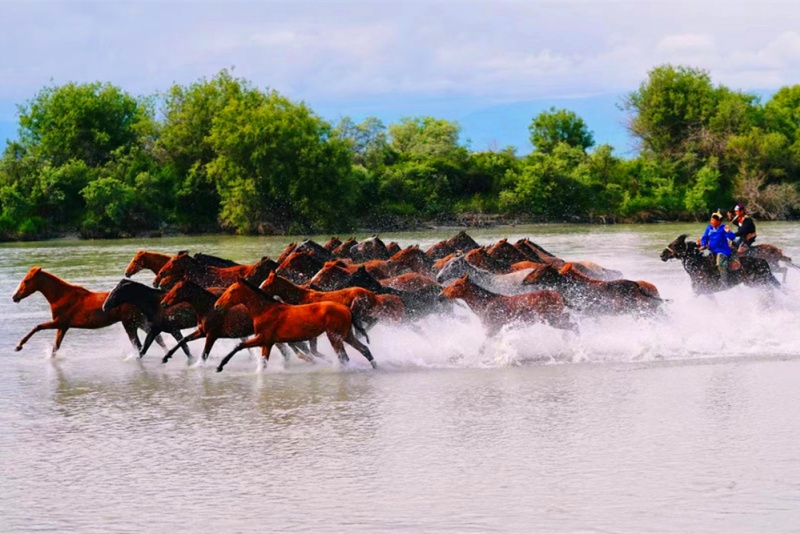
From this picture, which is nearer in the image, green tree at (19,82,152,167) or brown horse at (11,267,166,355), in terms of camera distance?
brown horse at (11,267,166,355)

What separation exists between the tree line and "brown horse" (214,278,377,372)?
43.5 metres

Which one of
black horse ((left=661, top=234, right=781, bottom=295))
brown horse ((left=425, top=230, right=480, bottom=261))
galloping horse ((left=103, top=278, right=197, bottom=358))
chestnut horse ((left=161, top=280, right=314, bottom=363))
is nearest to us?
chestnut horse ((left=161, top=280, right=314, bottom=363))

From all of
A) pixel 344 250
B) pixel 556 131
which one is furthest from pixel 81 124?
pixel 344 250

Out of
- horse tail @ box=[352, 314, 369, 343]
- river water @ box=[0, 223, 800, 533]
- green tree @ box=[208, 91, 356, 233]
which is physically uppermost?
green tree @ box=[208, 91, 356, 233]

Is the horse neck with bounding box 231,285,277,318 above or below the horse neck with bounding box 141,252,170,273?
below

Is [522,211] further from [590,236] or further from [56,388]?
[56,388]

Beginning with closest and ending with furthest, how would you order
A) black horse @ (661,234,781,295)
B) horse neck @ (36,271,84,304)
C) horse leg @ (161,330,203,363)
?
horse leg @ (161,330,203,363) < horse neck @ (36,271,84,304) < black horse @ (661,234,781,295)

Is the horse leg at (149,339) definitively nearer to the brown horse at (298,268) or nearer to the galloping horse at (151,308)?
the galloping horse at (151,308)

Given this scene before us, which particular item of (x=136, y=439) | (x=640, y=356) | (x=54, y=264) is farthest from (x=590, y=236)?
(x=136, y=439)

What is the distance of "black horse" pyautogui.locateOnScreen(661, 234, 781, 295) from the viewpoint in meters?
15.0

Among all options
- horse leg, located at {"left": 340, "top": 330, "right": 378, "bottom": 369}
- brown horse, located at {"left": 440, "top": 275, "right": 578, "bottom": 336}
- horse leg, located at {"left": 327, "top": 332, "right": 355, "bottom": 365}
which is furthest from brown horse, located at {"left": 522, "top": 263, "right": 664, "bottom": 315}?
horse leg, located at {"left": 327, "top": 332, "right": 355, "bottom": 365}

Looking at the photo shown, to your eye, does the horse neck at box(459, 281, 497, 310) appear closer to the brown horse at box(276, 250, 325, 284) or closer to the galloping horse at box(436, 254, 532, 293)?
the galloping horse at box(436, 254, 532, 293)

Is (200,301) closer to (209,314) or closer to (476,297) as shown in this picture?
(209,314)

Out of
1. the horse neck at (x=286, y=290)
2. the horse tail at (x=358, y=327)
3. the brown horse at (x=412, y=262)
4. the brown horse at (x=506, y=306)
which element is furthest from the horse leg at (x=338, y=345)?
the brown horse at (x=412, y=262)
